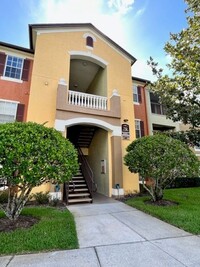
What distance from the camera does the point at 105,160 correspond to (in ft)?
35.1

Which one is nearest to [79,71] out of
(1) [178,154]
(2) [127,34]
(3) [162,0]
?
(2) [127,34]

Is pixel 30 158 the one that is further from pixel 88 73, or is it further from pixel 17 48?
pixel 88 73

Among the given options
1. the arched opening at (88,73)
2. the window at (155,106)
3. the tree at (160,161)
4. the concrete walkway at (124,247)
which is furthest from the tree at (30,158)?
the window at (155,106)

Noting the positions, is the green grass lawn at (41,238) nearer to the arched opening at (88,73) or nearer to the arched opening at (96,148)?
the arched opening at (96,148)

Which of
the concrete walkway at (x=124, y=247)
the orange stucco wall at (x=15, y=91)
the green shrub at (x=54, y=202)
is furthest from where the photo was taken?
the orange stucco wall at (x=15, y=91)

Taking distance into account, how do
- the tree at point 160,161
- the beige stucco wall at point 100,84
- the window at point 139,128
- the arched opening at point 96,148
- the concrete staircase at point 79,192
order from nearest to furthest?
1. the tree at point 160,161
2. the concrete staircase at point 79,192
3. the arched opening at point 96,148
4. the beige stucco wall at point 100,84
5. the window at point 139,128

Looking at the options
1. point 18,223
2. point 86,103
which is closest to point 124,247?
point 18,223

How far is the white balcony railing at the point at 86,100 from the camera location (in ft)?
33.0

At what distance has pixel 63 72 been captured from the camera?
10375 mm

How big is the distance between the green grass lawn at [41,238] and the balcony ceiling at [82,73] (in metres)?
10.7

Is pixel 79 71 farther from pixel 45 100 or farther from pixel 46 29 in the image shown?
pixel 45 100

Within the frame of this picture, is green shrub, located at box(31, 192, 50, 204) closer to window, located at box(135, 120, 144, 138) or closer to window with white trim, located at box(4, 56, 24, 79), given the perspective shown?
window with white trim, located at box(4, 56, 24, 79)

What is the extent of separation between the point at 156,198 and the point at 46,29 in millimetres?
11879

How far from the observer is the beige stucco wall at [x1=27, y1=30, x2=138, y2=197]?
935cm
